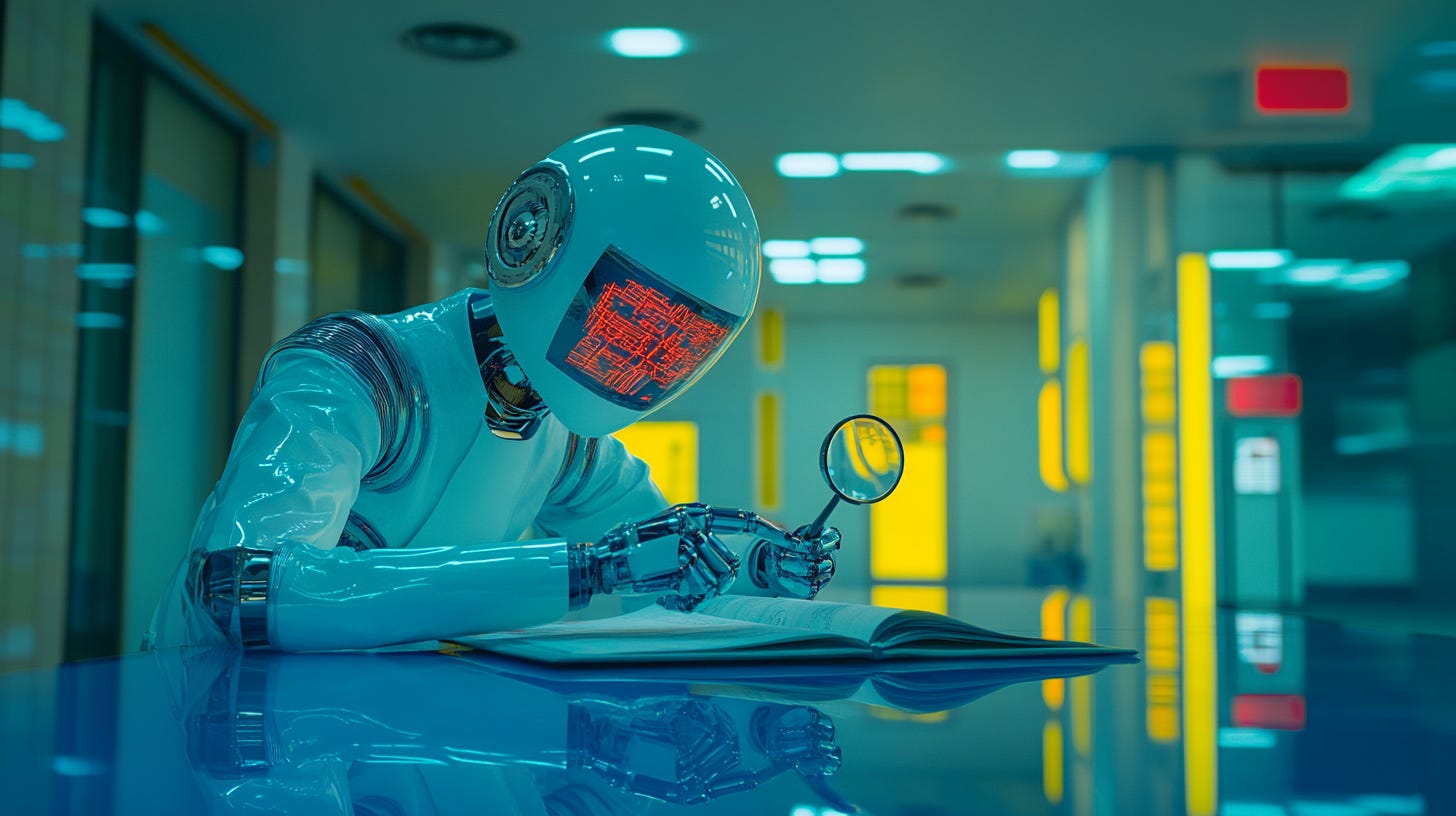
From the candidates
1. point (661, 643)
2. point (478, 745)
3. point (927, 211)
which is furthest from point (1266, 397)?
point (478, 745)

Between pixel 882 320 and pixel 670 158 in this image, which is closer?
pixel 670 158

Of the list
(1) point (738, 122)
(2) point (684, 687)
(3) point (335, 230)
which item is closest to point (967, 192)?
(1) point (738, 122)

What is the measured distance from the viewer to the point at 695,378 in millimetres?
1594

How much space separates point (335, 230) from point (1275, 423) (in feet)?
20.6

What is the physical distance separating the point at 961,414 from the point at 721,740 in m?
14.0

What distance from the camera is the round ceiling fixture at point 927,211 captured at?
8.94 meters

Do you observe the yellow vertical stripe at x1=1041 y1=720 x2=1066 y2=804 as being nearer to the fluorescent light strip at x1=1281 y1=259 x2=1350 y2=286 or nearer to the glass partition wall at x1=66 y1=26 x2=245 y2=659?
the glass partition wall at x1=66 y1=26 x2=245 y2=659

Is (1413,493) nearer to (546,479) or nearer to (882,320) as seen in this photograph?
(546,479)

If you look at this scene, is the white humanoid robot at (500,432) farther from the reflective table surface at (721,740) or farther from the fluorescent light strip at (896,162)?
the fluorescent light strip at (896,162)

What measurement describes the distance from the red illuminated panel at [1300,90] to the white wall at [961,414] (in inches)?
323

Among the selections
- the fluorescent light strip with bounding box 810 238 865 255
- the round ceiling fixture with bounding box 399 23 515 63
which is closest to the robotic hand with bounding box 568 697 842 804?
the round ceiling fixture with bounding box 399 23 515 63

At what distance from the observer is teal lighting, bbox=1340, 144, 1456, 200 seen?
6969mm

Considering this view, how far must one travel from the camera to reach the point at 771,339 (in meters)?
13.9

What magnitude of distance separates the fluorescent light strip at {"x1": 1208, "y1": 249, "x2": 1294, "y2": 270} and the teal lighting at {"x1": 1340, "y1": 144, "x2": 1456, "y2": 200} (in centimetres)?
60
